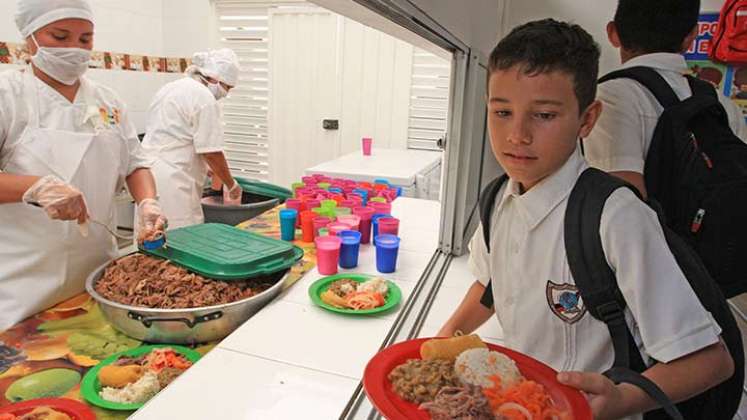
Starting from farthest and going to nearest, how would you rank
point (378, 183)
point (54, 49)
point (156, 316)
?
point (378, 183) → point (54, 49) → point (156, 316)

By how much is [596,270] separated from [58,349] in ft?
3.76

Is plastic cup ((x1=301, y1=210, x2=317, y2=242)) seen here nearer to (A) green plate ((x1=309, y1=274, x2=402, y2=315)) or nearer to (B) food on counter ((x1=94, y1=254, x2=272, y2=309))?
(A) green plate ((x1=309, y1=274, x2=402, y2=315))

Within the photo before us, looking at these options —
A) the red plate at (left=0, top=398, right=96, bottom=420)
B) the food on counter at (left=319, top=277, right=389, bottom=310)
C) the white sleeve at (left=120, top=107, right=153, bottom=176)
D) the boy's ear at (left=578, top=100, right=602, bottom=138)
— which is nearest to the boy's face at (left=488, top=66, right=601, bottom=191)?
the boy's ear at (left=578, top=100, right=602, bottom=138)

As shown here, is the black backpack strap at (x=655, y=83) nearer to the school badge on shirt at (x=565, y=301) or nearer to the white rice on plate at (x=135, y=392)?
the school badge on shirt at (x=565, y=301)

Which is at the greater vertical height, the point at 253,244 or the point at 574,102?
the point at 574,102

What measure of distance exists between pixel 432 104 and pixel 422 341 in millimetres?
3562

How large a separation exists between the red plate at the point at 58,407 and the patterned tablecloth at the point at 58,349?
0.11 ft

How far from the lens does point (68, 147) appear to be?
4.69 ft

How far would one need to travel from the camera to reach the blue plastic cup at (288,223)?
1.83 meters

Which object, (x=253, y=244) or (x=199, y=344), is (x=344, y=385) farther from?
(x=253, y=244)

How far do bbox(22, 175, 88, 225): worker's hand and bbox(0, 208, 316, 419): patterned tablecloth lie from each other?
0.27 m

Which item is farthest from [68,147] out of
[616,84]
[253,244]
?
[616,84]

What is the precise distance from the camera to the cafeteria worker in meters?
1.28

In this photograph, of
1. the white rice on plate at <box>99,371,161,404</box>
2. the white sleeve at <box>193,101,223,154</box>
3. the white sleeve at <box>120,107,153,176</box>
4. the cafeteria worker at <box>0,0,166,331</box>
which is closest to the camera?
the white rice on plate at <box>99,371,161,404</box>
